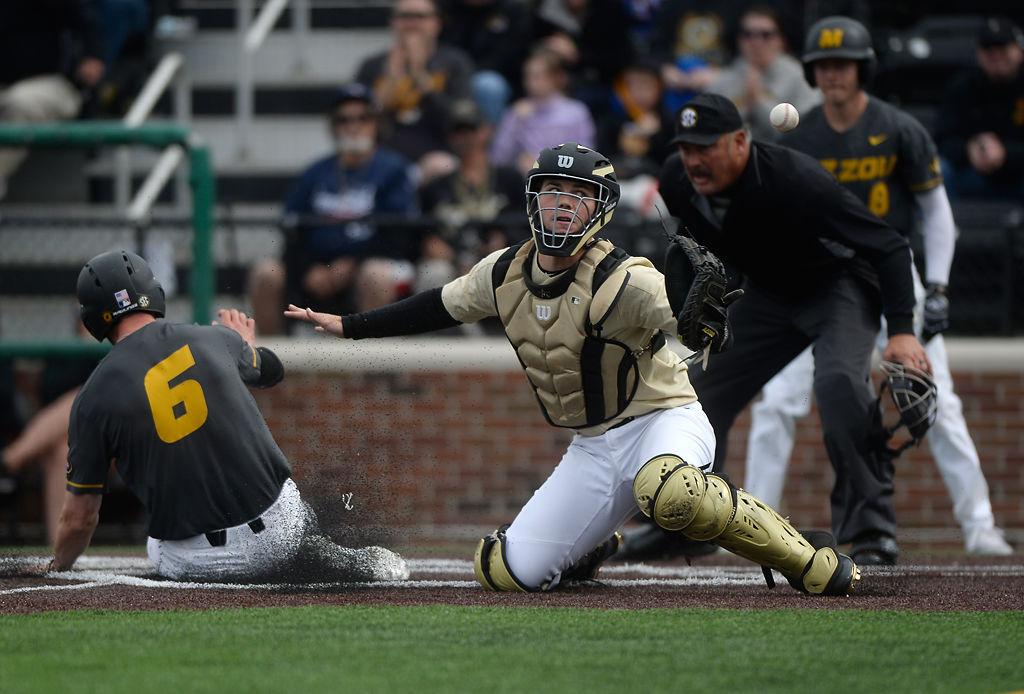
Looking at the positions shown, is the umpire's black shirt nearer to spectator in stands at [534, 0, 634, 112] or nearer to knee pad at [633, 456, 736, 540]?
knee pad at [633, 456, 736, 540]

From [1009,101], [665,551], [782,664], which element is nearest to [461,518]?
[665,551]

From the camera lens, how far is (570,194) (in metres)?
5.98

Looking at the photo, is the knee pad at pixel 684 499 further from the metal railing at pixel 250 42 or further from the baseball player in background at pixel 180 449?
the metal railing at pixel 250 42

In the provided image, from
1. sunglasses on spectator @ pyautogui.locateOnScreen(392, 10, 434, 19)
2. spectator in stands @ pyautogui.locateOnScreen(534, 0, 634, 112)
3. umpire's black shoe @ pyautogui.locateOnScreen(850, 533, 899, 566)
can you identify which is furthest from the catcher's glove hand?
sunglasses on spectator @ pyautogui.locateOnScreen(392, 10, 434, 19)

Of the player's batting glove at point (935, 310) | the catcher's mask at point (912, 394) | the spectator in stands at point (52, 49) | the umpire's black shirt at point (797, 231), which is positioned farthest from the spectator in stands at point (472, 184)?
the catcher's mask at point (912, 394)

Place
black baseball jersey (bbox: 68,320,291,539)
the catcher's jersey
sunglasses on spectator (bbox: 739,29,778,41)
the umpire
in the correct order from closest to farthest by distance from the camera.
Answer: the catcher's jersey < black baseball jersey (bbox: 68,320,291,539) < the umpire < sunglasses on spectator (bbox: 739,29,778,41)

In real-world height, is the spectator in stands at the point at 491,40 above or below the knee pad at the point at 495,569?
above

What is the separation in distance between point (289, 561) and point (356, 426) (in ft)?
15.4

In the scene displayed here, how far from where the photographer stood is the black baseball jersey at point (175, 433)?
616 centimetres

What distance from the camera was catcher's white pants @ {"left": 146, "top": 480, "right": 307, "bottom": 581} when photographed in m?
6.34

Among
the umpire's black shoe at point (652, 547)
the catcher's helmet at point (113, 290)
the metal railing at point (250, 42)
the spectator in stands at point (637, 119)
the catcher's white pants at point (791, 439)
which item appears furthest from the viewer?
the metal railing at point (250, 42)

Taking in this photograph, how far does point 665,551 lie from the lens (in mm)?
7625

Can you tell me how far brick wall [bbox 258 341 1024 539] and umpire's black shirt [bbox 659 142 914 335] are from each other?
149 inches

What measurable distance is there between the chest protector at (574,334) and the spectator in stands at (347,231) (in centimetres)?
387
